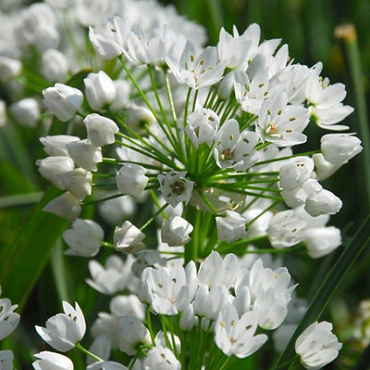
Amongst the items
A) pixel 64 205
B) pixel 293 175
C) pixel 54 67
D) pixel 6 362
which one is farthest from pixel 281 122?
pixel 54 67

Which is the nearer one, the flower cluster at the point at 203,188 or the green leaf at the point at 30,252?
the flower cluster at the point at 203,188

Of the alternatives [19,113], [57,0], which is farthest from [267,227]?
[57,0]

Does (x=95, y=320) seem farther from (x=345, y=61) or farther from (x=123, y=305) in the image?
(x=345, y=61)

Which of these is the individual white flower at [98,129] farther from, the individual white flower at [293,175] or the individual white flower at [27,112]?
the individual white flower at [27,112]

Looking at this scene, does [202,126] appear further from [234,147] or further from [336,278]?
[336,278]

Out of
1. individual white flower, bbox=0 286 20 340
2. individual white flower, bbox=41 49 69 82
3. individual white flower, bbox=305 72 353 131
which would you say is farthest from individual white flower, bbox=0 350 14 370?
individual white flower, bbox=41 49 69 82

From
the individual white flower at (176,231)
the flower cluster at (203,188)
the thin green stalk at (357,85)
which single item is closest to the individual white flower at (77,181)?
the flower cluster at (203,188)
